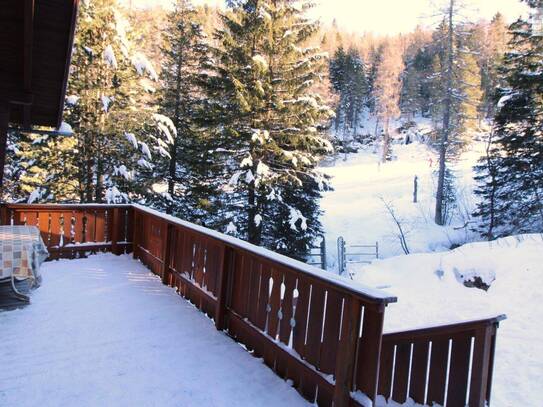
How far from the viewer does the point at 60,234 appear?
6887 millimetres

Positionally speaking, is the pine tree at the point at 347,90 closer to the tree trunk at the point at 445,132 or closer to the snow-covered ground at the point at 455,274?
the tree trunk at the point at 445,132

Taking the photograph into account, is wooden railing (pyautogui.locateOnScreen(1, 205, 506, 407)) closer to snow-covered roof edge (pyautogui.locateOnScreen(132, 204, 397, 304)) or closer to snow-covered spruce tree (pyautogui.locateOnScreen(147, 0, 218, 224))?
snow-covered roof edge (pyautogui.locateOnScreen(132, 204, 397, 304))

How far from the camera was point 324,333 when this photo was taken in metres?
2.83

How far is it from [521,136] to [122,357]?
15.7 metres

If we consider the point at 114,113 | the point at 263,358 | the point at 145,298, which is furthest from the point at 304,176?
the point at 263,358

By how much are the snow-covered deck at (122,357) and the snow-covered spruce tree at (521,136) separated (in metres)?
13.8

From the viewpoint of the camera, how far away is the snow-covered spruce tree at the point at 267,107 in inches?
472

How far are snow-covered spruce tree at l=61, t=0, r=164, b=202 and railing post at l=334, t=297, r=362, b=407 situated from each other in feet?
29.2

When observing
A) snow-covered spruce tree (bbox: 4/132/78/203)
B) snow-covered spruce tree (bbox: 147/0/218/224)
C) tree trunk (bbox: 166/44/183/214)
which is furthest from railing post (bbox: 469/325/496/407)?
tree trunk (bbox: 166/44/183/214)

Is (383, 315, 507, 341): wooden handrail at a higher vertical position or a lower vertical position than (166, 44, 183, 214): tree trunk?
lower

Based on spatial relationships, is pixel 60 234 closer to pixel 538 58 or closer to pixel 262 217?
pixel 262 217

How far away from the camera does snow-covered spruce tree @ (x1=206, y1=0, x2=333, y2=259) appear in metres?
12.0

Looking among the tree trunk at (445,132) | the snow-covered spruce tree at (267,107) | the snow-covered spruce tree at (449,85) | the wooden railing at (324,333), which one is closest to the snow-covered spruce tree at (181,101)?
the snow-covered spruce tree at (267,107)

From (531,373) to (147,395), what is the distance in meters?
5.84
